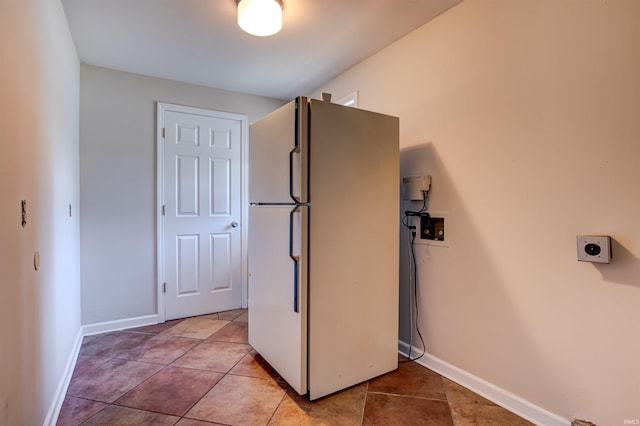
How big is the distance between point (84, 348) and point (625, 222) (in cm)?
362

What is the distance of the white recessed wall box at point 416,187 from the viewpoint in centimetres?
225

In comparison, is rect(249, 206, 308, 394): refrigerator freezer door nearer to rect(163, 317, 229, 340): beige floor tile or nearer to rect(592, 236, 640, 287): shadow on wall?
rect(163, 317, 229, 340): beige floor tile

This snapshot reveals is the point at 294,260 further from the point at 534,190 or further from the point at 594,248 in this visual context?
the point at 594,248

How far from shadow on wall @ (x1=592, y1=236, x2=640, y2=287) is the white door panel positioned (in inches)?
123

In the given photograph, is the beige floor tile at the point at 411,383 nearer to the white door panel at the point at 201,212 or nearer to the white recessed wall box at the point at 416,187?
the white recessed wall box at the point at 416,187

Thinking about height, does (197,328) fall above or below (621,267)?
below

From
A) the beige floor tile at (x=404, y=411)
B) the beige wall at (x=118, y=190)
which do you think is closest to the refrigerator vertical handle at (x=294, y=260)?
the beige floor tile at (x=404, y=411)

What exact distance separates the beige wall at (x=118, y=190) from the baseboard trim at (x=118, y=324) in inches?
1.5

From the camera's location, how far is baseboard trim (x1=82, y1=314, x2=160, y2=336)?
2881 millimetres

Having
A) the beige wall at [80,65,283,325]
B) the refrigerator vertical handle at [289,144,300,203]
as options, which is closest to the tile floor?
the beige wall at [80,65,283,325]

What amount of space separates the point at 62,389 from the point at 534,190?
9.70 ft

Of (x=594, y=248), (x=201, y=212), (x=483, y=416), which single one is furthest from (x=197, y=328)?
(x=594, y=248)

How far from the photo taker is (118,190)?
3.01 m

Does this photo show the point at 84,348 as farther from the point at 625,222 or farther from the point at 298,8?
the point at 625,222
